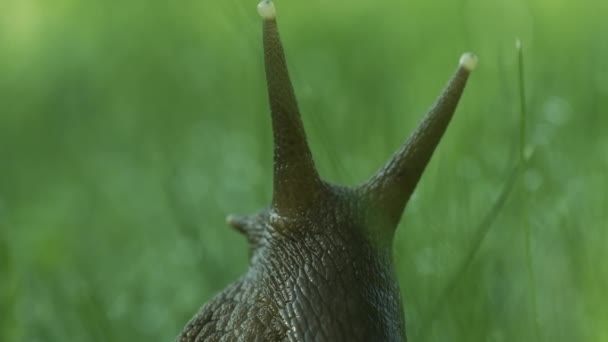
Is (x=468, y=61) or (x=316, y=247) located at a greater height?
(x=468, y=61)

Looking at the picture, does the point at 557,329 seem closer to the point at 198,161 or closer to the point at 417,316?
the point at 417,316

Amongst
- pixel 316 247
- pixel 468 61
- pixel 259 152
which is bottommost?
pixel 259 152

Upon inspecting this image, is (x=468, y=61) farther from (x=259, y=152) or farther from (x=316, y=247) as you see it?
(x=259, y=152)

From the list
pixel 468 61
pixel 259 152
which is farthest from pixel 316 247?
pixel 259 152

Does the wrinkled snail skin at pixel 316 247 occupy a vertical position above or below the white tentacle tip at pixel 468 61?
below

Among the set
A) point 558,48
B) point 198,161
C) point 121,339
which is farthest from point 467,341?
point 198,161

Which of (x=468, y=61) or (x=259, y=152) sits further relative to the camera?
(x=259, y=152)
